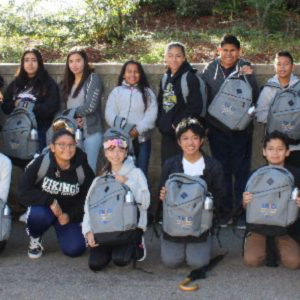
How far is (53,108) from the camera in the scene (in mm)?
7473

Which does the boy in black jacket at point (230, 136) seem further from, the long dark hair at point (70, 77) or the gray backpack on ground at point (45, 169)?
the gray backpack on ground at point (45, 169)

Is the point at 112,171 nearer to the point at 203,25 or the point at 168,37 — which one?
the point at 168,37

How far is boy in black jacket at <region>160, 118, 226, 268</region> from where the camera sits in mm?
6113

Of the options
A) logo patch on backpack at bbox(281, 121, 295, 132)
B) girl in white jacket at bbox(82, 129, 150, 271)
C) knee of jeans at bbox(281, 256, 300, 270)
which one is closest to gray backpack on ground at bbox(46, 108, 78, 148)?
girl in white jacket at bbox(82, 129, 150, 271)

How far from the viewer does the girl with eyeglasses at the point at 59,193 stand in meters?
6.37

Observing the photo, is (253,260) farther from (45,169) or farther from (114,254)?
(45,169)

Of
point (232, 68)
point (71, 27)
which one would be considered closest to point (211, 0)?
point (71, 27)

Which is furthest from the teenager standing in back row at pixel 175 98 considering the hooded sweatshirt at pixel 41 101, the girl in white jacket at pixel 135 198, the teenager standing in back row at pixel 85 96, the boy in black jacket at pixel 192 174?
the hooded sweatshirt at pixel 41 101

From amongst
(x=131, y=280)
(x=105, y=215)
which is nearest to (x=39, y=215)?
(x=105, y=215)

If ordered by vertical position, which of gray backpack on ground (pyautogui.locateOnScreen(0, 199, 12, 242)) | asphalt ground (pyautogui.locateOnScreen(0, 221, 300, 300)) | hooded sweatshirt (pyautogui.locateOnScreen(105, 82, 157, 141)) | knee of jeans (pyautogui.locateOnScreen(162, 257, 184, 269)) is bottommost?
asphalt ground (pyautogui.locateOnScreen(0, 221, 300, 300))

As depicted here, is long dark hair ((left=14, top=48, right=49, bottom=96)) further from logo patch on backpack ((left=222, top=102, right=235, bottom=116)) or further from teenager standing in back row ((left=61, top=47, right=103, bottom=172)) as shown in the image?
logo patch on backpack ((left=222, top=102, right=235, bottom=116))

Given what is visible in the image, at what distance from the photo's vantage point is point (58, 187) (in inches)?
254

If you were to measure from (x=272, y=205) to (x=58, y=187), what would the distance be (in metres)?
2.03

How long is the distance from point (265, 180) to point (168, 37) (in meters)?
5.02
